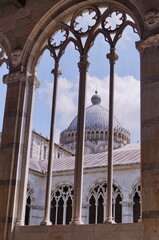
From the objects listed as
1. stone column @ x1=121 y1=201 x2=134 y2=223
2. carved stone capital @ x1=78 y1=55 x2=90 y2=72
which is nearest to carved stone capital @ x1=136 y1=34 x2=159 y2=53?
carved stone capital @ x1=78 y1=55 x2=90 y2=72

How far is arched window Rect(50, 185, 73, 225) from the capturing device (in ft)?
65.2

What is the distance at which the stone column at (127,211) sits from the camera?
19328 mm

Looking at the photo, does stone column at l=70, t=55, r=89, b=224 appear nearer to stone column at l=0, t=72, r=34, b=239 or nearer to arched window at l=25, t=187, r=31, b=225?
stone column at l=0, t=72, r=34, b=239

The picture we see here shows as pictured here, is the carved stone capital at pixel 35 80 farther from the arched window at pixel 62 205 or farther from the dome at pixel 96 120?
the dome at pixel 96 120

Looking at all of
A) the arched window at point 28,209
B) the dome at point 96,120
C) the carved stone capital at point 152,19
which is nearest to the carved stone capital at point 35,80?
the carved stone capital at point 152,19

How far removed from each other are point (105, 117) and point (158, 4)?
26745 mm

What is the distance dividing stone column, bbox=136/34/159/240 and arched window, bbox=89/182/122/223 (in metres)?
12.8

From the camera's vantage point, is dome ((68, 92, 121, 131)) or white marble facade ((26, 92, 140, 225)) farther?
dome ((68, 92, 121, 131))

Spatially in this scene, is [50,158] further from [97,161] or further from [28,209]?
[28,209]

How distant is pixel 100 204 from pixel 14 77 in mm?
12920

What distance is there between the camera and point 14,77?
8.79m

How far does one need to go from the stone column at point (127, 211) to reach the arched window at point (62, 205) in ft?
8.90

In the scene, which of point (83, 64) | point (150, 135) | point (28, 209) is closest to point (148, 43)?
point (83, 64)

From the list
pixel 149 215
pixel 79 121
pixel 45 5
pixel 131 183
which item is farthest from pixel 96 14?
pixel 131 183
